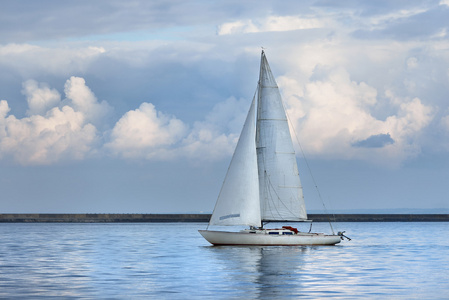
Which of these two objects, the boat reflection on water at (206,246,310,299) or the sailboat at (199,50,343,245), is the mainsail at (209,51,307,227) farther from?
the boat reflection on water at (206,246,310,299)

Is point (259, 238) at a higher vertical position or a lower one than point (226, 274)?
higher

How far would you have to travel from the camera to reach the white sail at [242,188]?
6744 centimetres

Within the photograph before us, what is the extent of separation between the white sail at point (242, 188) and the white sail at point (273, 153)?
1.03 meters

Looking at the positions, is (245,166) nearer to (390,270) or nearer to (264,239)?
(264,239)

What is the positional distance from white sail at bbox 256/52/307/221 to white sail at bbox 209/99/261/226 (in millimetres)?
1030

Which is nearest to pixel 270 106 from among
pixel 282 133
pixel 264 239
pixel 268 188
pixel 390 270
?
pixel 282 133

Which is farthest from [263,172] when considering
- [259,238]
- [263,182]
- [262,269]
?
[262,269]

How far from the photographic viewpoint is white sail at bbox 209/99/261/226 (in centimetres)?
6744

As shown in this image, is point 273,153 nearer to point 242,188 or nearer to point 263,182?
point 263,182

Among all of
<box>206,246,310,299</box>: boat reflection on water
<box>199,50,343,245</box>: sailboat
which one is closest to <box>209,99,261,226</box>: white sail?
<box>199,50,343,245</box>: sailboat

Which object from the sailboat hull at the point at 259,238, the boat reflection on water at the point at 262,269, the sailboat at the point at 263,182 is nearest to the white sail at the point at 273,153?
the sailboat at the point at 263,182

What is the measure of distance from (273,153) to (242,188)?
4.58m

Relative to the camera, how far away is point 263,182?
69.4 meters

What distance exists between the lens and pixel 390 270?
4994cm
